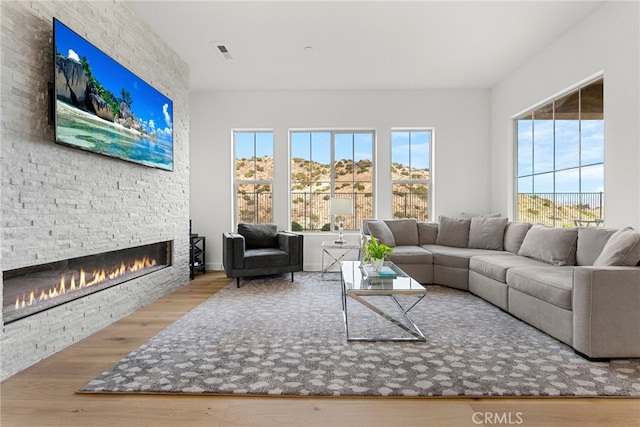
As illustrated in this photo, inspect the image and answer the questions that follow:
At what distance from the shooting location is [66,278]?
2.68m

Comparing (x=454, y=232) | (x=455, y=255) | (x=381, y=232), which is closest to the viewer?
(x=455, y=255)

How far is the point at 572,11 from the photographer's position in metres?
3.50

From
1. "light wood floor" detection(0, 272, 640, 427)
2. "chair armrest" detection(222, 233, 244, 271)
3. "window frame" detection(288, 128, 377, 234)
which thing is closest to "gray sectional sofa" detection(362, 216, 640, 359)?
"light wood floor" detection(0, 272, 640, 427)

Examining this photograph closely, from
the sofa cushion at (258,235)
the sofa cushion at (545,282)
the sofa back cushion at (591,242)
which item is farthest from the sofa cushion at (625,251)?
the sofa cushion at (258,235)

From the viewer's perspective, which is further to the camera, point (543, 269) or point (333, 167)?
point (333, 167)

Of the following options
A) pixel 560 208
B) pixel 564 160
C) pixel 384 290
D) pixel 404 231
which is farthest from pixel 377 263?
pixel 564 160

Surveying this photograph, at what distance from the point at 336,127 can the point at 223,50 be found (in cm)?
220

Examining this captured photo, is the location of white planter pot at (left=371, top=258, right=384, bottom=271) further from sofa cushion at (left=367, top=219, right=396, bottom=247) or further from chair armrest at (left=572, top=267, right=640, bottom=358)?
sofa cushion at (left=367, top=219, right=396, bottom=247)

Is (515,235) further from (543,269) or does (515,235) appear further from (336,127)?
(336,127)

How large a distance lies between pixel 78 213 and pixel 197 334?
4.32ft

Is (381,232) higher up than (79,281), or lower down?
higher up

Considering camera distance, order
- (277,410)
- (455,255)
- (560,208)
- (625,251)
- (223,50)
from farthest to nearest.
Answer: (455,255) < (223,50) < (560,208) < (625,251) < (277,410)

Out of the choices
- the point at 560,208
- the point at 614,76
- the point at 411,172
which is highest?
the point at 614,76

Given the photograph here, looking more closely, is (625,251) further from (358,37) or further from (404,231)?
(358,37)
